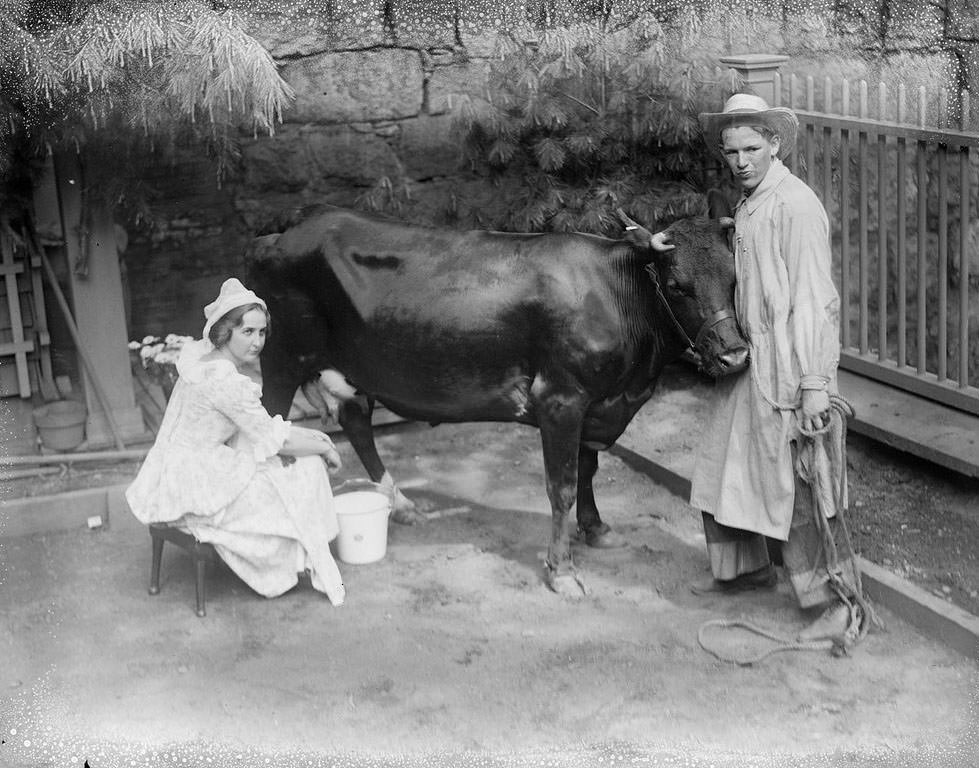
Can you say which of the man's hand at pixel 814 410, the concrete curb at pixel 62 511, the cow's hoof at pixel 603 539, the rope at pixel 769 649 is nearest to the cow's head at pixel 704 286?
the man's hand at pixel 814 410

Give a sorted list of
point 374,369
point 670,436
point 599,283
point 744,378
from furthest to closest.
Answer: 1. point 670,436
2. point 374,369
3. point 599,283
4. point 744,378

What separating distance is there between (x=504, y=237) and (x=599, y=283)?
1.88 ft

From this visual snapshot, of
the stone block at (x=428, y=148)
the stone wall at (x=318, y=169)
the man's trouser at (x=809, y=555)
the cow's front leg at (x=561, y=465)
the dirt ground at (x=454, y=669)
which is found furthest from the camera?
the stone block at (x=428, y=148)

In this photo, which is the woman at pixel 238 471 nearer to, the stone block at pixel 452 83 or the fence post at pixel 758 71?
the stone block at pixel 452 83

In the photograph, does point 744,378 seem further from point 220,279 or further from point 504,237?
point 220,279

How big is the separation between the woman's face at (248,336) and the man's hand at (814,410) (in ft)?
7.71

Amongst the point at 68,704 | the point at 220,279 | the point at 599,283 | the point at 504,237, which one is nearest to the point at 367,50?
the point at 220,279

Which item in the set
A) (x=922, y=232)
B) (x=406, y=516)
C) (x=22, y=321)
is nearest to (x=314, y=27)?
(x=22, y=321)

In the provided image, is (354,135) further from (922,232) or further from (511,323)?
(922,232)

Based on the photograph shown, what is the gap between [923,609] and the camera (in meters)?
5.29

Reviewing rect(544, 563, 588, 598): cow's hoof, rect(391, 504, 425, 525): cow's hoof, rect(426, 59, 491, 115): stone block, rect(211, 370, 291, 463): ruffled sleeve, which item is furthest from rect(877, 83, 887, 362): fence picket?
rect(211, 370, 291, 463): ruffled sleeve

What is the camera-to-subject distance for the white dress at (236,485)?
5648 mm

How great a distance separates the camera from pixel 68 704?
16.1 feet

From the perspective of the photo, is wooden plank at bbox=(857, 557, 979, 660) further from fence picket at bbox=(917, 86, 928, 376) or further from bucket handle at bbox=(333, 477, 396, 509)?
bucket handle at bbox=(333, 477, 396, 509)
